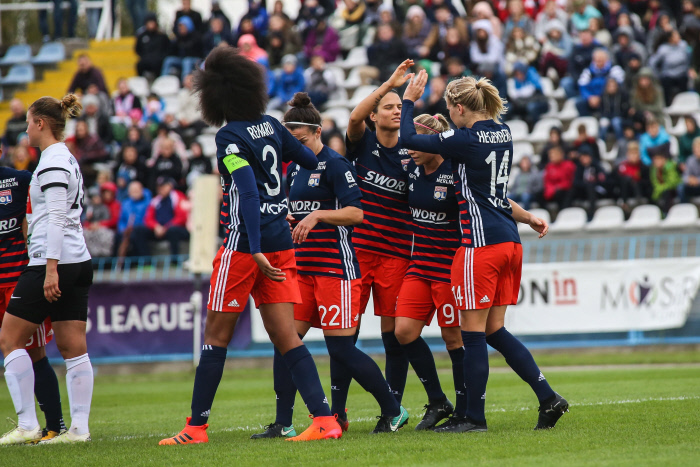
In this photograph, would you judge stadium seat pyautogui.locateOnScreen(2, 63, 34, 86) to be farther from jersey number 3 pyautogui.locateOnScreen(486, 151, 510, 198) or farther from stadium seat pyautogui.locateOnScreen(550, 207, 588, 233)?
jersey number 3 pyautogui.locateOnScreen(486, 151, 510, 198)

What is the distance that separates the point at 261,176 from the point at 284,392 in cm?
169

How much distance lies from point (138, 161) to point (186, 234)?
282 centimetres

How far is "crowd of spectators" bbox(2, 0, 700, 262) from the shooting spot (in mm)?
15773

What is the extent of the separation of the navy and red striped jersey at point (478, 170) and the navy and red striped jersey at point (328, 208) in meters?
0.60

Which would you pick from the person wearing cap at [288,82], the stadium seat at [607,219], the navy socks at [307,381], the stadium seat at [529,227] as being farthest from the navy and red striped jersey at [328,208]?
the person wearing cap at [288,82]

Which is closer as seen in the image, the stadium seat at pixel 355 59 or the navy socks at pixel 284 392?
the navy socks at pixel 284 392

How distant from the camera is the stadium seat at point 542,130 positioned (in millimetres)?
17641

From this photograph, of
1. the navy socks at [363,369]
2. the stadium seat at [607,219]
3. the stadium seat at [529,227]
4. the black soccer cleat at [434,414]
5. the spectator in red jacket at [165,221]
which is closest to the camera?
the navy socks at [363,369]

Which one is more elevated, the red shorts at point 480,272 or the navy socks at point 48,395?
the red shorts at point 480,272

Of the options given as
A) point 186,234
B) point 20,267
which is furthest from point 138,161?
point 20,267

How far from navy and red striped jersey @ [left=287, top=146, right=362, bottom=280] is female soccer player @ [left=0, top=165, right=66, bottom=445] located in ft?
7.03

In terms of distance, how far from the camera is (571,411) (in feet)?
23.6

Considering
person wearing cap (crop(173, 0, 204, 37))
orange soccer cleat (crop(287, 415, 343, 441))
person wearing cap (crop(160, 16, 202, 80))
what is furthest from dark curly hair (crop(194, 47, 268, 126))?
person wearing cap (crop(173, 0, 204, 37))

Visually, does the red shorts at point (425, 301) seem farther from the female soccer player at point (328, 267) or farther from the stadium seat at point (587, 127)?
the stadium seat at point (587, 127)
